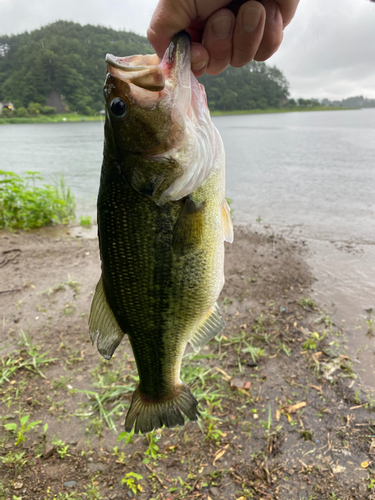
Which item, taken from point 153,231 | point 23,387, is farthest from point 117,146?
point 23,387

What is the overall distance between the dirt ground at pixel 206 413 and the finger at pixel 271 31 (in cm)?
295

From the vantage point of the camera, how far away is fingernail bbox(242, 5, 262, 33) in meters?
1.67

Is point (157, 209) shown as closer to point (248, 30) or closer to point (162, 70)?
point (162, 70)

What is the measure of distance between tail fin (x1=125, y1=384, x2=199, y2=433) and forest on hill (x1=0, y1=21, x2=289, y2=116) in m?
19.6

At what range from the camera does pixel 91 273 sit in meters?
5.49

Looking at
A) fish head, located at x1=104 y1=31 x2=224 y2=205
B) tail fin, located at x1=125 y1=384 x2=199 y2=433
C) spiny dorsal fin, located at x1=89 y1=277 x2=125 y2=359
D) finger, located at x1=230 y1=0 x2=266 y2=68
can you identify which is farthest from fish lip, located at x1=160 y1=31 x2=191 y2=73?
tail fin, located at x1=125 y1=384 x2=199 y2=433

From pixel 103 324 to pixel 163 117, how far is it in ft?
3.46

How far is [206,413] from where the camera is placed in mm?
3078

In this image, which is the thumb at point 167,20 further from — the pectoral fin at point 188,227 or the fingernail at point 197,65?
the pectoral fin at point 188,227

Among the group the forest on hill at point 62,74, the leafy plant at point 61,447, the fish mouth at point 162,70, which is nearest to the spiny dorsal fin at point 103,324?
the fish mouth at point 162,70

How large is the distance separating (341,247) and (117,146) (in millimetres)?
6372

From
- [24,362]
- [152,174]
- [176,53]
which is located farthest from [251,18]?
[24,362]

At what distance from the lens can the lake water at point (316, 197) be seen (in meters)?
5.00

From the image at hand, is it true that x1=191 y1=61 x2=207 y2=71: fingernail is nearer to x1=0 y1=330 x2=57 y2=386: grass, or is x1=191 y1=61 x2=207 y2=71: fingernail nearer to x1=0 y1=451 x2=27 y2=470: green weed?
x1=0 y1=451 x2=27 y2=470: green weed
